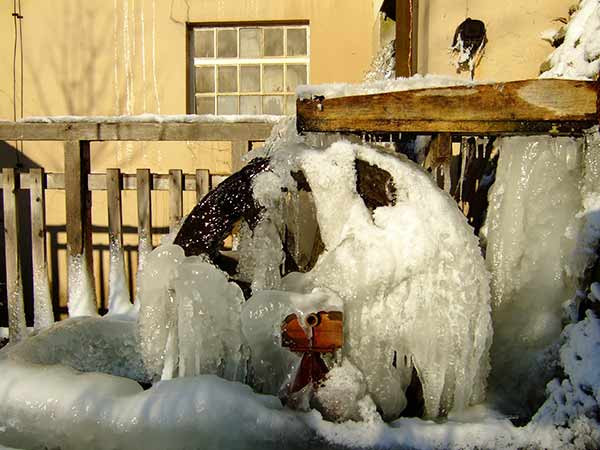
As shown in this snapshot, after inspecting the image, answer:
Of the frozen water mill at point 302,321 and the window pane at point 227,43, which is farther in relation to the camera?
the window pane at point 227,43

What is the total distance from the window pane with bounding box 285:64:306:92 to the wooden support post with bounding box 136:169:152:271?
2783 millimetres

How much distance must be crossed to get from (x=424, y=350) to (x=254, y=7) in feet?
17.6

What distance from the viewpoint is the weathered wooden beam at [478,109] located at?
2355 millimetres

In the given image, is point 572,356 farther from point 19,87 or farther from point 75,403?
point 19,87

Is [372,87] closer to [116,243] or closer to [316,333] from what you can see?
[316,333]

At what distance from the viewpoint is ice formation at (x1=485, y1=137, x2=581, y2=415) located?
2.73 m

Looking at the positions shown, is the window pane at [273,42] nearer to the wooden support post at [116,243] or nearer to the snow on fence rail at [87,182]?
the snow on fence rail at [87,182]

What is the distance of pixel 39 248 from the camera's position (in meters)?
4.96

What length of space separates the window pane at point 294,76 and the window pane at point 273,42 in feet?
0.80

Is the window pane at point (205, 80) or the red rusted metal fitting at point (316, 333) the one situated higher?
the window pane at point (205, 80)

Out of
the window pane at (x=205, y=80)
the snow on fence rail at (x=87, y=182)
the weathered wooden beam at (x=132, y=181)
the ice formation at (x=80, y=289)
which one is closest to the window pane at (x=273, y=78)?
the window pane at (x=205, y=80)

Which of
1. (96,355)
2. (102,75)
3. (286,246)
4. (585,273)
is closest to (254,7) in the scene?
(102,75)

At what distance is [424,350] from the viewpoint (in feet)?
8.44

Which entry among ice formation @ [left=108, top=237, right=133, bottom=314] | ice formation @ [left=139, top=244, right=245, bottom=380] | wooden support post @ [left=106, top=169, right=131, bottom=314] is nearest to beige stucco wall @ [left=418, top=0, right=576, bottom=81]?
ice formation @ [left=139, top=244, right=245, bottom=380]
